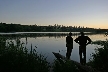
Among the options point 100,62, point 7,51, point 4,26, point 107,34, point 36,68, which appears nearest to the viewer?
point 36,68

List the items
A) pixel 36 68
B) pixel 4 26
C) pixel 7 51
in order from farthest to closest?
pixel 4 26 < pixel 7 51 < pixel 36 68

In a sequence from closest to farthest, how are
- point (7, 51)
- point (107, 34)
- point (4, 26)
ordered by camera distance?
point (7, 51), point (107, 34), point (4, 26)

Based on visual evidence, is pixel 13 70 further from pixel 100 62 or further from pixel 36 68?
pixel 100 62

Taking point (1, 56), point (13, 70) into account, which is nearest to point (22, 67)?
point (13, 70)

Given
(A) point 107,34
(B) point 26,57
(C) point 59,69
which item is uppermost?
(A) point 107,34

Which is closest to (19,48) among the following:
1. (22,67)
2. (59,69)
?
(22,67)

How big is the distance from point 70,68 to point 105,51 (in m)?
2.70

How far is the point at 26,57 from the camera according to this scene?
970 centimetres

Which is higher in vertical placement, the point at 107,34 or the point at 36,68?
the point at 107,34

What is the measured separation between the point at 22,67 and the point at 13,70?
46 cm

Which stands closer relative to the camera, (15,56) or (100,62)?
(15,56)

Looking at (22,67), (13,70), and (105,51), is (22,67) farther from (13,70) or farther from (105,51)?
(105,51)

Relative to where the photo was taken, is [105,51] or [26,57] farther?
[105,51]

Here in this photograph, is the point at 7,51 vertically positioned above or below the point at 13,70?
above
